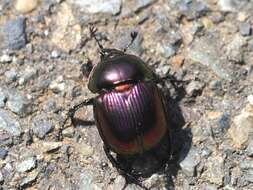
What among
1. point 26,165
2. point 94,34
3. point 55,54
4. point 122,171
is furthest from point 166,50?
point 26,165

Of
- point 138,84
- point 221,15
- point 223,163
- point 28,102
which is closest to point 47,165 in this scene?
point 28,102

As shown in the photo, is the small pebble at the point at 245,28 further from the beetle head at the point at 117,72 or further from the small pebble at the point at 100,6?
the small pebble at the point at 100,6

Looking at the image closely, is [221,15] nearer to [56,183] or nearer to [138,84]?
[138,84]

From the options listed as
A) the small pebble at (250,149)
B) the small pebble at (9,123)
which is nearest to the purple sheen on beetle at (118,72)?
the small pebble at (9,123)

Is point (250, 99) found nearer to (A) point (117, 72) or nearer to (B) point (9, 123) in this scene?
(A) point (117, 72)

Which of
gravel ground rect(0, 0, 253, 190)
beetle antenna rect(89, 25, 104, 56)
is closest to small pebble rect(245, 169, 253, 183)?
gravel ground rect(0, 0, 253, 190)

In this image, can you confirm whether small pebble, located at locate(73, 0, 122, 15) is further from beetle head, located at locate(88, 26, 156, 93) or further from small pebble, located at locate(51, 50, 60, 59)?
beetle head, located at locate(88, 26, 156, 93)
